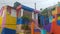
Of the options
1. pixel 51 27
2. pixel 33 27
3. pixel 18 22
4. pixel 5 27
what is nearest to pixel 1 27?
pixel 5 27

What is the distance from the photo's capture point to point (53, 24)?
43.3 ft

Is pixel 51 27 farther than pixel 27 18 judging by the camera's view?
No

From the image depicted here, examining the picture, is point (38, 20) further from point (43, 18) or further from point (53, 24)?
point (53, 24)

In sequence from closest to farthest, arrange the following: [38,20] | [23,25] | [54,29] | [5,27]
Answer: [54,29], [5,27], [23,25], [38,20]

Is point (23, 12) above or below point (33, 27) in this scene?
above

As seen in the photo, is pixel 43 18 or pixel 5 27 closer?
pixel 5 27

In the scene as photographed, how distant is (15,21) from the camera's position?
16500 mm

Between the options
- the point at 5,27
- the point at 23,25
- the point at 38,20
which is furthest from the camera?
the point at 38,20

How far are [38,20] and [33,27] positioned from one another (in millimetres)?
4617

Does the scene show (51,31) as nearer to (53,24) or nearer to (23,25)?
(53,24)

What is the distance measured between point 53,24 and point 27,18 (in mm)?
4070

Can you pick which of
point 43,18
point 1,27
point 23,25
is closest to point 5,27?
point 1,27

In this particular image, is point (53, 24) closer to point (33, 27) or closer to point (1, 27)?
point (33, 27)

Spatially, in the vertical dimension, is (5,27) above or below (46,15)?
below
